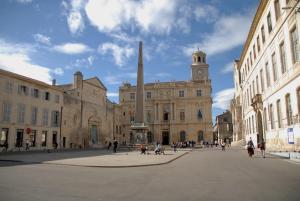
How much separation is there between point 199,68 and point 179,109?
11.2 meters

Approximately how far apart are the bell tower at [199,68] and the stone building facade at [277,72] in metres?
32.3

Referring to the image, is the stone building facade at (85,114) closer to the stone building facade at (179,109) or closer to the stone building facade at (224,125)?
the stone building facade at (179,109)

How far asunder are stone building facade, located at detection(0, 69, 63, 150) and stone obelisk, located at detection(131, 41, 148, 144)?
1203 cm

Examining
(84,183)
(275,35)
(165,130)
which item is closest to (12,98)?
(84,183)

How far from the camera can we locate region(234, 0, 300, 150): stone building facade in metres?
16.1

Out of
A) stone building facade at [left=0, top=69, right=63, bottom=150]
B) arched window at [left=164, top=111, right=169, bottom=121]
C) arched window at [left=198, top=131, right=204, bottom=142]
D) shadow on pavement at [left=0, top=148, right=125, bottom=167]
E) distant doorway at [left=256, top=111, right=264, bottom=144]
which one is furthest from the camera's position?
arched window at [left=164, top=111, right=169, bottom=121]

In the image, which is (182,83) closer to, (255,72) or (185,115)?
(185,115)

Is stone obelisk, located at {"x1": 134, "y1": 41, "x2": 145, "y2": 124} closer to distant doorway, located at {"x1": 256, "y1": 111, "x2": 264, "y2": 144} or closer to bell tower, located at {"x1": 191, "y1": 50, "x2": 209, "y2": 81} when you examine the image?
distant doorway, located at {"x1": 256, "y1": 111, "x2": 264, "y2": 144}

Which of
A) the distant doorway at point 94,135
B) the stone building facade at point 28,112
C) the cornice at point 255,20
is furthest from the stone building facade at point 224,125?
the stone building facade at point 28,112

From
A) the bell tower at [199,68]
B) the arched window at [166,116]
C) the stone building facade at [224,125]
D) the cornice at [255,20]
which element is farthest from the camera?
the stone building facade at [224,125]

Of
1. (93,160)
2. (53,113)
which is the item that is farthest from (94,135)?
(93,160)

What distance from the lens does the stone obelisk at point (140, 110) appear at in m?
26.0

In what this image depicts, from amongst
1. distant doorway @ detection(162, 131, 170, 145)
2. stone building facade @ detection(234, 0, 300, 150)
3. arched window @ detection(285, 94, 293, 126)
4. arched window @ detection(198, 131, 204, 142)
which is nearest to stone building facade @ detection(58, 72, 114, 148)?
distant doorway @ detection(162, 131, 170, 145)

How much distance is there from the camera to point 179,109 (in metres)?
62.0
